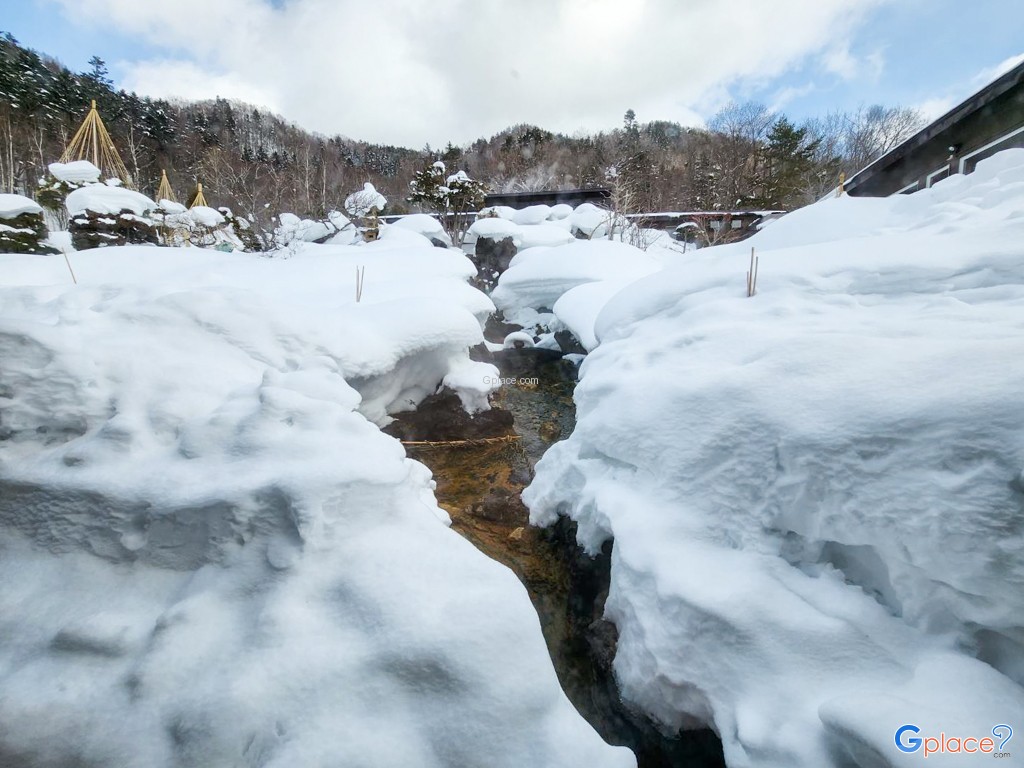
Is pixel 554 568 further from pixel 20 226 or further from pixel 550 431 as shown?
pixel 20 226

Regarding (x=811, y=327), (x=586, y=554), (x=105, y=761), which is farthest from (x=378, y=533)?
(x=811, y=327)

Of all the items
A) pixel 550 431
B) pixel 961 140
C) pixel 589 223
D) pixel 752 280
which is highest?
pixel 589 223

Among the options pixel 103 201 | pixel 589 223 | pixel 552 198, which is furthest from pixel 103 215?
pixel 552 198

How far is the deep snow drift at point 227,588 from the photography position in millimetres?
1559

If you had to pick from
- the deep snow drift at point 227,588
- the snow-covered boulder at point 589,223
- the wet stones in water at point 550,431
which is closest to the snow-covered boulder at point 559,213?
the snow-covered boulder at point 589,223

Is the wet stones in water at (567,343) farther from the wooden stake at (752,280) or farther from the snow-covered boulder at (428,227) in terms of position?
the snow-covered boulder at (428,227)

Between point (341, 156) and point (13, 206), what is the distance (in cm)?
3076

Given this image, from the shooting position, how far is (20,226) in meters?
7.09

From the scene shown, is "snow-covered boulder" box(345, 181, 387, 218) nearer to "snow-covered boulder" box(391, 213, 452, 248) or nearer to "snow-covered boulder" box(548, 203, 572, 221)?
"snow-covered boulder" box(391, 213, 452, 248)

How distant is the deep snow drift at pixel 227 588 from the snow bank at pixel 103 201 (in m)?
6.89

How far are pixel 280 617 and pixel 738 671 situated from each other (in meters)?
1.89

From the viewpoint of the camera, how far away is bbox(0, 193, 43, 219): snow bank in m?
6.86

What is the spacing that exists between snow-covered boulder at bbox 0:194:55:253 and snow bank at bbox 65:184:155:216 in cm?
64

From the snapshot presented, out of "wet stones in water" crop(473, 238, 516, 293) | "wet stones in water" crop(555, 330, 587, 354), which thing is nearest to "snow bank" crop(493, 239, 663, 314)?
"wet stones in water" crop(555, 330, 587, 354)
